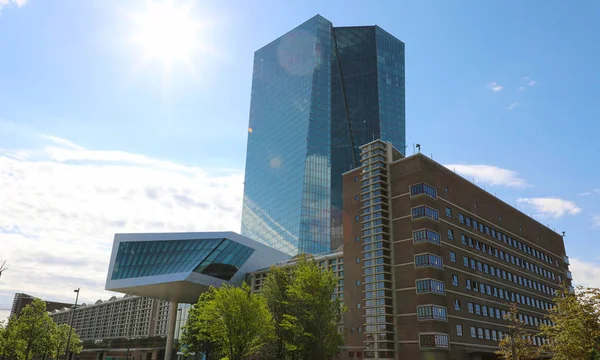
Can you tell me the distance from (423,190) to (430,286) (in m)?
14.2

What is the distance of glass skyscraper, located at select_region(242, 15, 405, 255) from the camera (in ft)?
512

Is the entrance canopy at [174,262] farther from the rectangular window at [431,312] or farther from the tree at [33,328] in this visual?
the rectangular window at [431,312]

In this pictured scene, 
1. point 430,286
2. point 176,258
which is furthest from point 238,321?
point 176,258

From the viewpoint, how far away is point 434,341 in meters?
60.1

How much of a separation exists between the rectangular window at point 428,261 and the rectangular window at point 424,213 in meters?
5.69

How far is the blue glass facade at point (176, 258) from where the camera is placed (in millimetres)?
91625

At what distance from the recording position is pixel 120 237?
97.3 meters

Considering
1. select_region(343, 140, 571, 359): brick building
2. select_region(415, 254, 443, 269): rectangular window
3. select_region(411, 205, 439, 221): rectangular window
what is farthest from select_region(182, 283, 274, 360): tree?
select_region(411, 205, 439, 221): rectangular window

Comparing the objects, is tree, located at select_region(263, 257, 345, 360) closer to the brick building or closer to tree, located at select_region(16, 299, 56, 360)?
the brick building

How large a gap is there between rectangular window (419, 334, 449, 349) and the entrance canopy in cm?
4531

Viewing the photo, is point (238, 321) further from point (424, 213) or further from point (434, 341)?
point (424, 213)

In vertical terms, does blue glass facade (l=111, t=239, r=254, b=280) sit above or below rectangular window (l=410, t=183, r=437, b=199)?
below

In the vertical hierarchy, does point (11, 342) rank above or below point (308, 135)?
below

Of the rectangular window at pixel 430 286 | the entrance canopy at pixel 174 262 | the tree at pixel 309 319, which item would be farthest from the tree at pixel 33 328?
the rectangular window at pixel 430 286
